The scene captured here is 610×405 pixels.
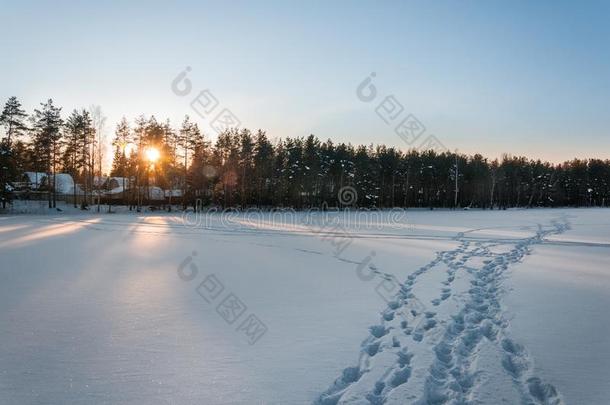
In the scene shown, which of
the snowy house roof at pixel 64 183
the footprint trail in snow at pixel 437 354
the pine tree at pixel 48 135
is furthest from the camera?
the snowy house roof at pixel 64 183

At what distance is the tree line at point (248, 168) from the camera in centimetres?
4719

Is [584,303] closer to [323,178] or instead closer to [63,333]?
[63,333]

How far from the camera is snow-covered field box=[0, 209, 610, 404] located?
13.3 feet

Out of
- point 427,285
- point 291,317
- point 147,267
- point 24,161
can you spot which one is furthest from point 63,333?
point 24,161

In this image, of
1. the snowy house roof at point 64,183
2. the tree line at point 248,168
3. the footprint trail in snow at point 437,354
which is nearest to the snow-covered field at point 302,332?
the footprint trail in snow at point 437,354

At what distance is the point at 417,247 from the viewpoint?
15680 millimetres

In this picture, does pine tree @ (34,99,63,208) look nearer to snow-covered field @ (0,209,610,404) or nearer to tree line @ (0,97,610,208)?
tree line @ (0,97,610,208)

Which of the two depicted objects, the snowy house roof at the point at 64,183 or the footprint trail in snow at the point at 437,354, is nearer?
the footprint trail in snow at the point at 437,354

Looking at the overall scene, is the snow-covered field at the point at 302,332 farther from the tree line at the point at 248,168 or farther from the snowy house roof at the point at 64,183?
the snowy house roof at the point at 64,183

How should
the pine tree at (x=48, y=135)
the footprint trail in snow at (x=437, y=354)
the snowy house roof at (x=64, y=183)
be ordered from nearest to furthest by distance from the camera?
the footprint trail in snow at (x=437, y=354) → the pine tree at (x=48, y=135) → the snowy house roof at (x=64, y=183)

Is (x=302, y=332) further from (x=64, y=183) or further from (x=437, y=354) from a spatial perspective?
(x=64, y=183)

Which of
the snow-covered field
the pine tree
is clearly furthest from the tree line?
the snow-covered field

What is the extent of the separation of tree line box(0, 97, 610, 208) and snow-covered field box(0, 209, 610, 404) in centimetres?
4020

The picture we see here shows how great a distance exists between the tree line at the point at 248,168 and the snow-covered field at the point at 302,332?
132 feet
